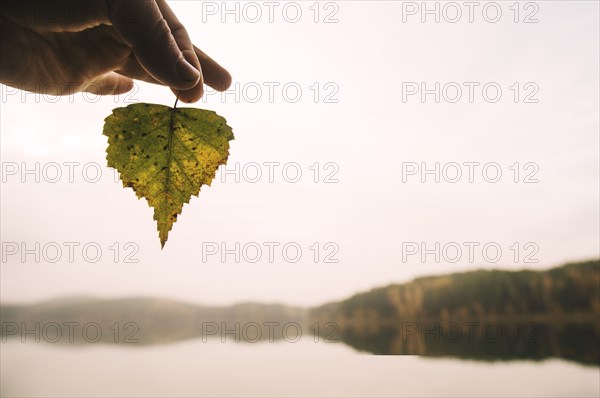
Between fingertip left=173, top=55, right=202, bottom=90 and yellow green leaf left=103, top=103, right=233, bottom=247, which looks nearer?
yellow green leaf left=103, top=103, right=233, bottom=247

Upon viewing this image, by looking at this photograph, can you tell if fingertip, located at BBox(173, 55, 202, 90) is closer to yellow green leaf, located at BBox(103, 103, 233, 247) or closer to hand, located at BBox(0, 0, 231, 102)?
hand, located at BBox(0, 0, 231, 102)

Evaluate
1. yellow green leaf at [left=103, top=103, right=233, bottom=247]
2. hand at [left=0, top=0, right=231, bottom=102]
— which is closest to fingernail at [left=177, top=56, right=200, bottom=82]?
hand at [left=0, top=0, right=231, bottom=102]

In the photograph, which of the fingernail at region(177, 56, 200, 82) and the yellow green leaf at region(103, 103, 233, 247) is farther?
the fingernail at region(177, 56, 200, 82)

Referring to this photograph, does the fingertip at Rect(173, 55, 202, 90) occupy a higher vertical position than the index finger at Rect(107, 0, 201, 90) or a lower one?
lower

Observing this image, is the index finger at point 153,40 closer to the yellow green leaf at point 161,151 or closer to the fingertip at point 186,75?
the fingertip at point 186,75

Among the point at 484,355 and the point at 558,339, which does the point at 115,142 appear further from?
Result: the point at 558,339

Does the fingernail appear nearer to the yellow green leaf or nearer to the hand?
the hand

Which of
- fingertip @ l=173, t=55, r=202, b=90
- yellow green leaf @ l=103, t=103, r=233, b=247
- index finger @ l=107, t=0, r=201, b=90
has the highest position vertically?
index finger @ l=107, t=0, r=201, b=90

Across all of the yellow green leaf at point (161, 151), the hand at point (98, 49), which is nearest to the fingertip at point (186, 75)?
the hand at point (98, 49)
